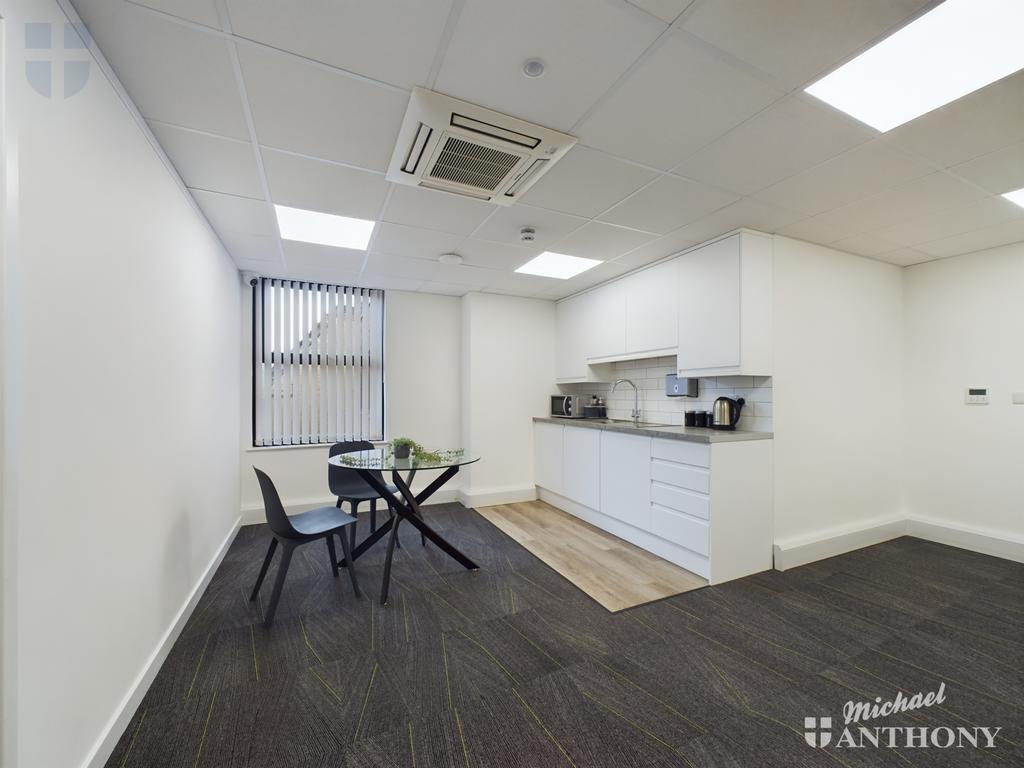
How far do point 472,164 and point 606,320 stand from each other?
108 inches

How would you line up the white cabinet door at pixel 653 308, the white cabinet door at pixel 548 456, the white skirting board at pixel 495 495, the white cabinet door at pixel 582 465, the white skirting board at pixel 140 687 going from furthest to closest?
the white skirting board at pixel 495 495 < the white cabinet door at pixel 548 456 < the white cabinet door at pixel 582 465 < the white cabinet door at pixel 653 308 < the white skirting board at pixel 140 687

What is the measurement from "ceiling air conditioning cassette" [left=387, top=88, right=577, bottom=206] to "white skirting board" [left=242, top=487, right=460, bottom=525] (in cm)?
356

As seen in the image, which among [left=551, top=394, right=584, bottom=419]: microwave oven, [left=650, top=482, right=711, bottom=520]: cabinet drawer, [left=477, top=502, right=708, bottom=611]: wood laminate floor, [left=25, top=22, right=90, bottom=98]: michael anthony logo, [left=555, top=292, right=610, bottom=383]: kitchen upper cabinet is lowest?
[left=477, top=502, right=708, bottom=611]: wood laminate floor

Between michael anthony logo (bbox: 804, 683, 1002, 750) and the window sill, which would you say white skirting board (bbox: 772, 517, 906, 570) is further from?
the window sill

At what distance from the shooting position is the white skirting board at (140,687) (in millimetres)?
1467

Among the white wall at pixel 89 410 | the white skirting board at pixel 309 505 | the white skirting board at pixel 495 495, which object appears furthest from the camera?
the white skirting board at pixel 495 495

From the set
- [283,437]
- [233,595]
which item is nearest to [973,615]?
[233,595]

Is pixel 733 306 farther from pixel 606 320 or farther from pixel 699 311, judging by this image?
pixel 606 320

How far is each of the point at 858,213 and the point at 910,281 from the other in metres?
1.84

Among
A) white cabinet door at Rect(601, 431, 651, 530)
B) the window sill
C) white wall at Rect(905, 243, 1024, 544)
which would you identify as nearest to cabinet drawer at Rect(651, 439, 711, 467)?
white cabinet door at Rect(601, 431, 651, 530)

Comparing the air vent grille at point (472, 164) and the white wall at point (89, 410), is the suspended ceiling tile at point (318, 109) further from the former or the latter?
the white wall at point (89, 410)

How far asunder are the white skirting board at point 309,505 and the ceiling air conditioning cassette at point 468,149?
11.7 feet

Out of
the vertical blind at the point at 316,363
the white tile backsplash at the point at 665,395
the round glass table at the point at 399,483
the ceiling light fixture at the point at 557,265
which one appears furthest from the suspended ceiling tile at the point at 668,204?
the vertical blind at the point at 316,363

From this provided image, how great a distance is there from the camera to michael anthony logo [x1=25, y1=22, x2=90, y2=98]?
3.87 ft
